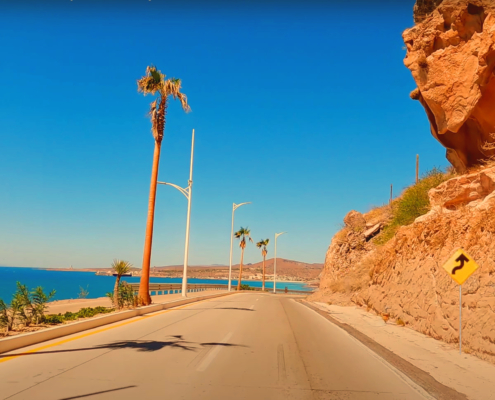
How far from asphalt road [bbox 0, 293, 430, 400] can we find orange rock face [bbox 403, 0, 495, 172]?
12.6 m

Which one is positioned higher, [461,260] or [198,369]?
[461,260]

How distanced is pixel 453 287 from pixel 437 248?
2746 mm

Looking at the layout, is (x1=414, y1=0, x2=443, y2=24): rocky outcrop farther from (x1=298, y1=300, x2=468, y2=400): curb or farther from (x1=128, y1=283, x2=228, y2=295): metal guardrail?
(x1=128, y1=283, x2=228, y2=295): metal guardrail

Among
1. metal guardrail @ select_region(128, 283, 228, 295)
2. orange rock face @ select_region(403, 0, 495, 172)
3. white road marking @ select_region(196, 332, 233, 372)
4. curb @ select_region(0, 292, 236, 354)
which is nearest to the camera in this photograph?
white road marking @ select_region(196, 332, 233, 372)

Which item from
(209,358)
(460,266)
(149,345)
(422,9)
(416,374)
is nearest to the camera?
(416,374)

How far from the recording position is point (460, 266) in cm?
1001

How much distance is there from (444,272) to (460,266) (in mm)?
3212

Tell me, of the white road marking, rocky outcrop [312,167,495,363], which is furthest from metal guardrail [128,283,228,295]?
the white road marking

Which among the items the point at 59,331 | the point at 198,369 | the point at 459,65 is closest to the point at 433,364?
the point at 198,369

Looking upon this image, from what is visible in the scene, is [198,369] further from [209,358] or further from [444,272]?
[444,272]

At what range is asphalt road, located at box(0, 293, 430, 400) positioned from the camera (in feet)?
19.9

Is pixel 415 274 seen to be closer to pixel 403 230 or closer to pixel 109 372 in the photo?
pixel 403 230

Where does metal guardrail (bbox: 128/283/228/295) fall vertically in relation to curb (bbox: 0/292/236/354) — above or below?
below

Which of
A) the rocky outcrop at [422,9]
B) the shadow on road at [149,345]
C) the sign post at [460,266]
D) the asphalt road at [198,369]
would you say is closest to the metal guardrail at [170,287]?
the shadow on road at [149,345]
